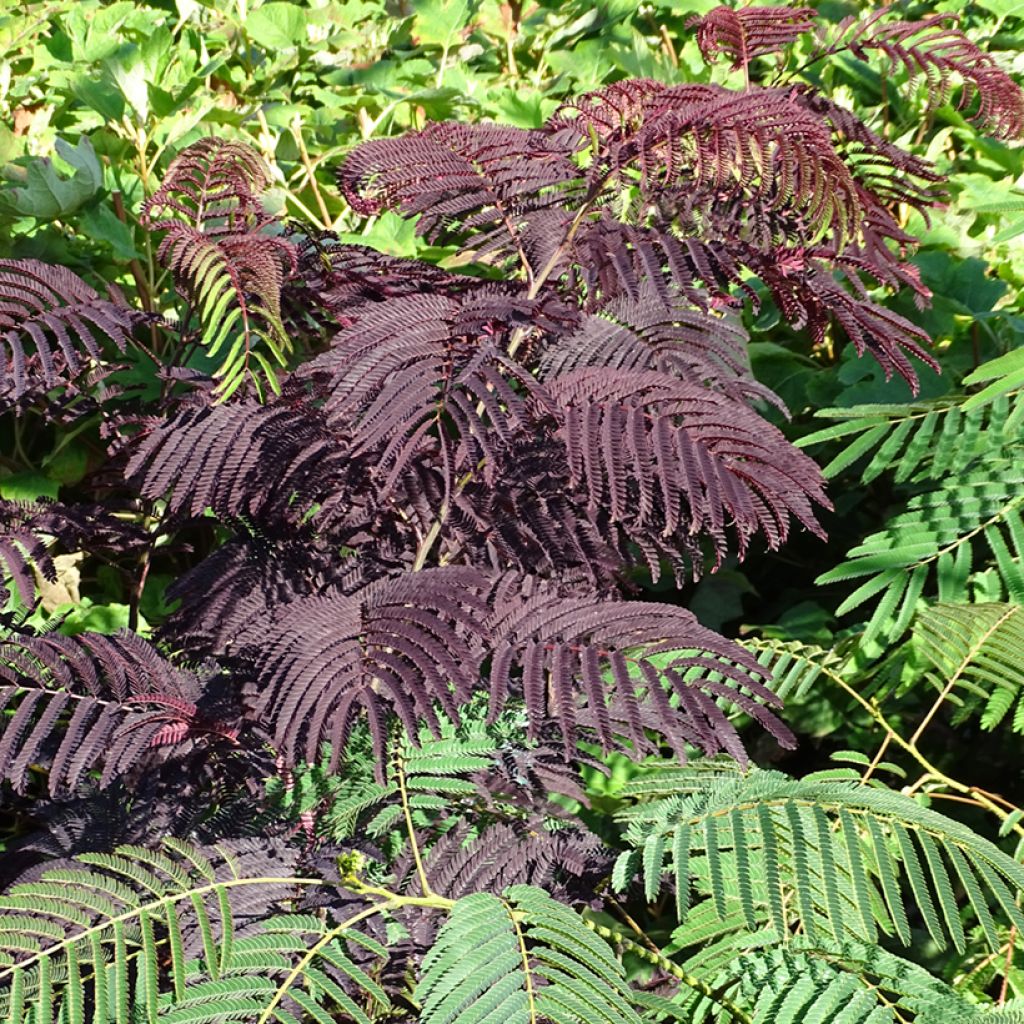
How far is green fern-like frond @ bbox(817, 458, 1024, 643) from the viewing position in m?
1.74

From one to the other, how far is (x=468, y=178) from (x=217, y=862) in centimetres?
80

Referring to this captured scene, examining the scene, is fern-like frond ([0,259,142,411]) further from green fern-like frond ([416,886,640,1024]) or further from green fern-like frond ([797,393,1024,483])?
green fern-like frond ([797,393,1024,483])

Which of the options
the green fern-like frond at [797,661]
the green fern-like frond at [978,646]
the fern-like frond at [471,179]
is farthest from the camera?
the green fern-like frond at [797,661]

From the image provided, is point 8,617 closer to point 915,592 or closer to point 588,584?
point 588,584

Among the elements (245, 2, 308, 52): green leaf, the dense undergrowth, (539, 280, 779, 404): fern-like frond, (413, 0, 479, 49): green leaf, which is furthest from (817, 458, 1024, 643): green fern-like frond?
(245, 2, 308, 52): green leaf

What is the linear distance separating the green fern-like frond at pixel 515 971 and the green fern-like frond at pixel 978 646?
69 cm

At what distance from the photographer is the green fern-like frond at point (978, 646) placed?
155 cm

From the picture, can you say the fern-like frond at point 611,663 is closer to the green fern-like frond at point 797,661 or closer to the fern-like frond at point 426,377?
the fern-like frond at point 426,377

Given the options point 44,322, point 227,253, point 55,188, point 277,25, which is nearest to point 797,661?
point 227,253

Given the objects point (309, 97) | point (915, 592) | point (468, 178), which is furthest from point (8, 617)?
point (309, 97)

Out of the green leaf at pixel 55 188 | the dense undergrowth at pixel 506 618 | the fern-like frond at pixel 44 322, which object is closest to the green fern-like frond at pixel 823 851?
the dense undergrowth at pixel 506 618

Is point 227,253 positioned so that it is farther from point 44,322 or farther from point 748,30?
point 748,30

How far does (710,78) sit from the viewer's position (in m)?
2.71

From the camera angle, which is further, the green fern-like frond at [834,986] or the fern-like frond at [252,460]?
the fern-like frond at [252,460]
